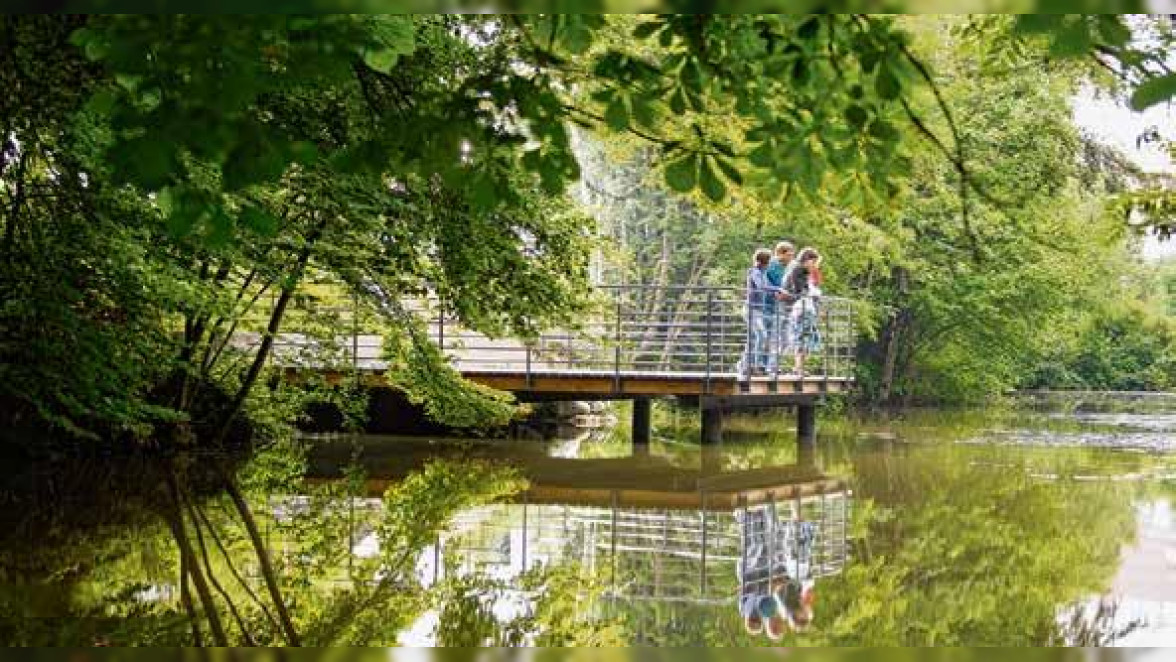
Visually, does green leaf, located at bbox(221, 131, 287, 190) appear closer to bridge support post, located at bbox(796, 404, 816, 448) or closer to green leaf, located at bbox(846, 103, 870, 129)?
green leaf, located at bbox(846, 103, 870, 129)

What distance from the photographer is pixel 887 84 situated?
212cm

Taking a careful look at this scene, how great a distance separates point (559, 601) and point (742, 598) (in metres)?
0.83

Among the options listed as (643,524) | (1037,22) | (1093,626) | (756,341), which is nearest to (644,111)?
(1037,22)

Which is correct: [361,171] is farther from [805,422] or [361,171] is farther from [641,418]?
[805,422]

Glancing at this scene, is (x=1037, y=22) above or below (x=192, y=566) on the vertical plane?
above

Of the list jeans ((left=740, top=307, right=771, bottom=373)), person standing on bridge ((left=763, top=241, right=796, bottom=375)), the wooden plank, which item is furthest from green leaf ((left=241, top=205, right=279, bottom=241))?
jeans ((left=740, top=307, right=771, bottom=373))

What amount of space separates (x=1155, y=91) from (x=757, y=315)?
39.9 ft

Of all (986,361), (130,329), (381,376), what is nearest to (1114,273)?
(986,361)

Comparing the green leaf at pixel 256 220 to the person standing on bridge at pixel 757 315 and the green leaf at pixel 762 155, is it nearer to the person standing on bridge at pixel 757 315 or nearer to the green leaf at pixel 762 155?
the green leaf at pixel 762 155

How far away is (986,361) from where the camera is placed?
1029 inches

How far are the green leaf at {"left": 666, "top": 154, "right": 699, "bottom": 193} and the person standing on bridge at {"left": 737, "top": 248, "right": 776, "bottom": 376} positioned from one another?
11035mm

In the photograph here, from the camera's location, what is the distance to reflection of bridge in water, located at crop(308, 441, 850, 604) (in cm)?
591

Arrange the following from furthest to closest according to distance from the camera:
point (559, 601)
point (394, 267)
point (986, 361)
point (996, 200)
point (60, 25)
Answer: point (986, 361)
point (394, 267)
point (559, 601)
point (60, 25)
point (996, 200)

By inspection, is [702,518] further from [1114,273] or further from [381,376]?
[1114,273]
